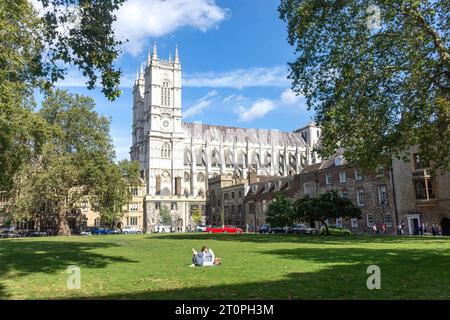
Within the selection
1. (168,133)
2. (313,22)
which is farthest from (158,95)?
(313,22)

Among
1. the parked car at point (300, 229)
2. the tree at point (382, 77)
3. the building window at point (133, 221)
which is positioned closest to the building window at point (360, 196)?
the parked car at point (300, 229)

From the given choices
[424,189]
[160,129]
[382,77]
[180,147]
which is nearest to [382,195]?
[424,189]

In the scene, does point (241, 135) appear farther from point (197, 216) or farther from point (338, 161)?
point (338, 161)

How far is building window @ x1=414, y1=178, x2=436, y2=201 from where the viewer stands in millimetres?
45328

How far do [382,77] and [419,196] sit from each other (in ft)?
92.6

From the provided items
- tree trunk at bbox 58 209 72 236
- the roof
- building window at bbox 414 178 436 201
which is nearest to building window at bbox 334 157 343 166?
building window at bbox 414 178 436 201

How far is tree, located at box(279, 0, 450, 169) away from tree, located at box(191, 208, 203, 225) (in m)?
76.7

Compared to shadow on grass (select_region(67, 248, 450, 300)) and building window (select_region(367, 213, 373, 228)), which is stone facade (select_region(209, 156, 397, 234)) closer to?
building window (select_region(367, 213, 373, 228))

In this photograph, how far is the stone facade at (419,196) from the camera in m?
44.1

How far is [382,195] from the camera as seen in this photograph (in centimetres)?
5031

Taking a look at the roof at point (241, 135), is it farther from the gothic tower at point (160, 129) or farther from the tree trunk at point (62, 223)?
the tree trunk at point (62, 223)

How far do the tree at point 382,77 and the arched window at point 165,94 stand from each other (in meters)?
99.3
